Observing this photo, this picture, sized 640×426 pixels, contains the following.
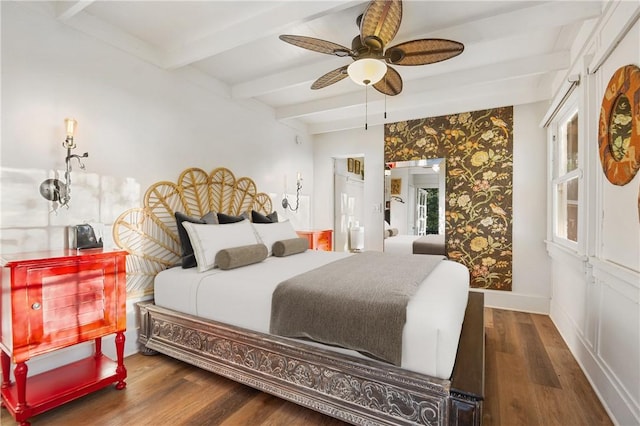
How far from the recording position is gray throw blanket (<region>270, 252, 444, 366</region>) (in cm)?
150

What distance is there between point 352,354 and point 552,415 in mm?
1254

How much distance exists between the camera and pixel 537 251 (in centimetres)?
367

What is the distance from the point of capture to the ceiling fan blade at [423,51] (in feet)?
6.49

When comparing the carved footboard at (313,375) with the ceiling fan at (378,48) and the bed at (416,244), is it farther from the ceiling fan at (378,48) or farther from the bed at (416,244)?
the bed at (416,244)

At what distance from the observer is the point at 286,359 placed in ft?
5.89

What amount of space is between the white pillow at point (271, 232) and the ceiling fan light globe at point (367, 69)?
1.71 metres

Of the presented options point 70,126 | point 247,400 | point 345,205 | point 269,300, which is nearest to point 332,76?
point 269,300

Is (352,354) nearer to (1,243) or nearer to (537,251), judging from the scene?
(1,243)

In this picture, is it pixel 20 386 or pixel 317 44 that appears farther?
pixel 317 44

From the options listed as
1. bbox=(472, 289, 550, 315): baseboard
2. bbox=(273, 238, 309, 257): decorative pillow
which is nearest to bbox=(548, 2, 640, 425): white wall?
bbox=(472, 289, 550, 315): baseboard

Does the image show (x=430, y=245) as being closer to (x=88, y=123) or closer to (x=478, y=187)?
(x=478, y=187)

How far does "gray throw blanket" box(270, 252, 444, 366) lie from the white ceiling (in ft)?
5.71

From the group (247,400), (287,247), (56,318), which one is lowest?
(247,400)

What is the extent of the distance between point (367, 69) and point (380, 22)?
0.94 ft
